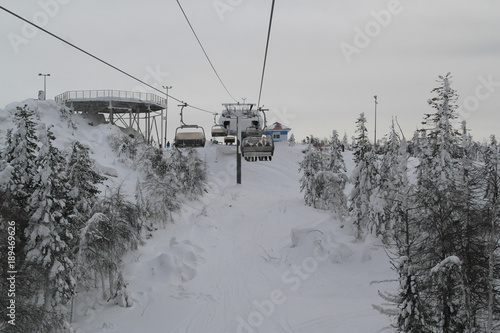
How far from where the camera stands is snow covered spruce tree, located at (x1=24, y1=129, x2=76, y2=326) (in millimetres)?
14711

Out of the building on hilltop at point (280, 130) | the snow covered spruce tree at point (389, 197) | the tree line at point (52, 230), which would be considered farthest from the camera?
the building on hilltop at point (280, 130)

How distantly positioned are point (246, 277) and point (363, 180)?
1024 centimetres

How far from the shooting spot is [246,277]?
833 inches

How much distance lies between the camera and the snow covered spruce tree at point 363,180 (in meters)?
25.0

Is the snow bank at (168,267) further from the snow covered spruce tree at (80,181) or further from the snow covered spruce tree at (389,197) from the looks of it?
the snow covered spruce tree at (389,197)

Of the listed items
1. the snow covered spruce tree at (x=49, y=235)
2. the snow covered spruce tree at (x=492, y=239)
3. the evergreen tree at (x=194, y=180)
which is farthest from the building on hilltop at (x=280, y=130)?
the snow covered spruce tree at (x=492, y=239)

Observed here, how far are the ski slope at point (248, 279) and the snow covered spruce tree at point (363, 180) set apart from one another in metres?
1.47

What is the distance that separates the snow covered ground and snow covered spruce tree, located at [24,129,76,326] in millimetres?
2287

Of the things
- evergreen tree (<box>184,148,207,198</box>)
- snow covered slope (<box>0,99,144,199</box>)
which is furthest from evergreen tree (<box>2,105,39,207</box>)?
evergreen tree (<box>184,148,207,198</box>)

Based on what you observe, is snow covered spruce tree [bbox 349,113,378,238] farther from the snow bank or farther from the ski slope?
the snow bank

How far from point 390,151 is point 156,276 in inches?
751

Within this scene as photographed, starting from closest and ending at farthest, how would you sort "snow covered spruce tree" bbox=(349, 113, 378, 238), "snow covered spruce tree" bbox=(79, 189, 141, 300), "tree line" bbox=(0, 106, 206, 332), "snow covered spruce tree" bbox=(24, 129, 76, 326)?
"tree line" bbox=(0, 106, 206, 332)
"snow covered spruce tree" bbox=(24, 129, 76, 326)
"snow covered spruce tree" bbox=(79, 189, 141, 300)
"snow covered spruce tree" bbox=(349, 113, 378, 238)

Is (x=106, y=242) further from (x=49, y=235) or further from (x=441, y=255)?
(x=441, y=255)

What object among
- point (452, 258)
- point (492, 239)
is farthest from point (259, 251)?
point (452, 258)
